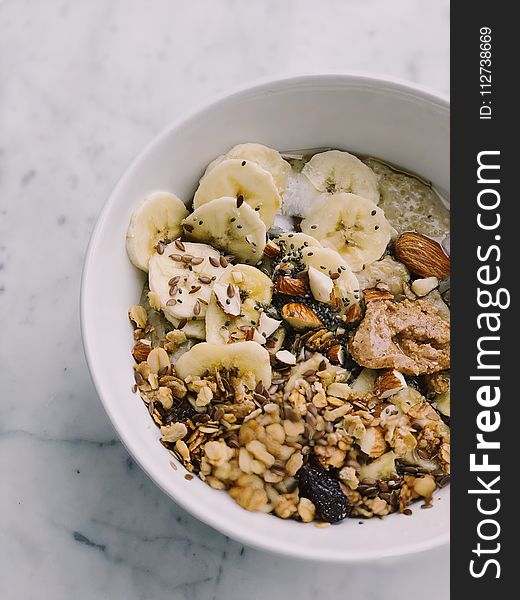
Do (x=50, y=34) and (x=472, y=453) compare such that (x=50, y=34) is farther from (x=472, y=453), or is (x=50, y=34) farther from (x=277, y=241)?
(x=472, y=453)

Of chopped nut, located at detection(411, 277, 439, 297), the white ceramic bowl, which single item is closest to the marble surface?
the white ceramic bowl

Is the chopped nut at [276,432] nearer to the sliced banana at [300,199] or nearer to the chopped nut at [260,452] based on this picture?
the chopped nut at [260,452]

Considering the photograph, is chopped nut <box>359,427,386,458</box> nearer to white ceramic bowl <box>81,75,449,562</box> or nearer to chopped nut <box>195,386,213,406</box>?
white ceramic bowl <box>81,75,449,562</box>

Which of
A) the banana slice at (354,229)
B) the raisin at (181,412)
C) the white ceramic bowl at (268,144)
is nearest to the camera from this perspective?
the white ceramic bowl at (268,144)

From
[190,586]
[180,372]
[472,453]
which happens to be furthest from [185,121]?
[190,586]

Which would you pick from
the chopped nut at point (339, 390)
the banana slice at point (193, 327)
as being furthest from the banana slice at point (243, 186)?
the chopped nut at point (339, 390)

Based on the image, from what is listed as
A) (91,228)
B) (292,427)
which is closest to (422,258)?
(292,427)
